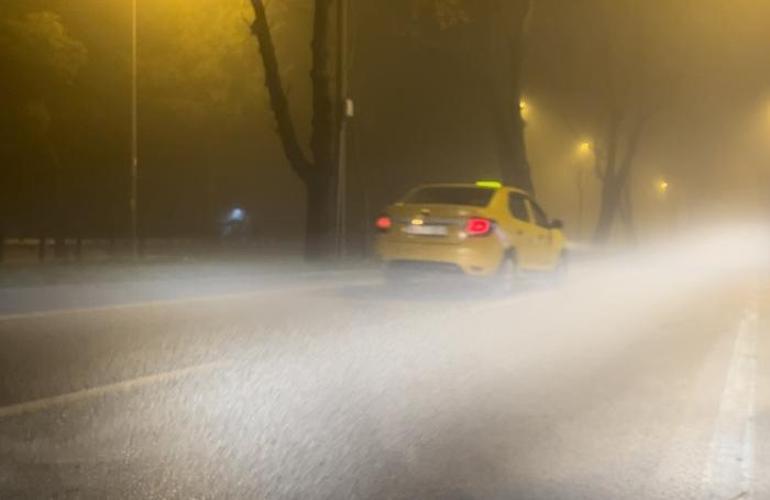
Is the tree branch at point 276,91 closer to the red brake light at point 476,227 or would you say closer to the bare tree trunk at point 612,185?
the red brake light at point 476,227

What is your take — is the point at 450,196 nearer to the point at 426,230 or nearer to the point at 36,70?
the point at 426,230

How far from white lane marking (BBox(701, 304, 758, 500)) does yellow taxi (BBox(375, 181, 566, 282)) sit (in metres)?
5.08

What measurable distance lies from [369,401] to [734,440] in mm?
2790

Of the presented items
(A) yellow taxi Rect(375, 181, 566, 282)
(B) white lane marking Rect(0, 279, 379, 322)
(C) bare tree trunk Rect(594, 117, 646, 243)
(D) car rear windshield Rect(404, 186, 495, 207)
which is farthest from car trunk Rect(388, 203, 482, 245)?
(C) bare tree trunk Rect(594, 117, 646, 243)

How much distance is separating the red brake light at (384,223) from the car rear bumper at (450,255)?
19 cm

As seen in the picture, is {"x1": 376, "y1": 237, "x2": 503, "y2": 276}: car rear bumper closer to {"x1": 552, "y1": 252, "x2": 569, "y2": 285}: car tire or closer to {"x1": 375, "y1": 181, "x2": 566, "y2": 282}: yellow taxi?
{"x1": 375, "y1": 181, "x2": 566, "y2": 282}: yellow taxi

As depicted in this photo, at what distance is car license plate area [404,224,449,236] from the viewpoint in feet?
52.3

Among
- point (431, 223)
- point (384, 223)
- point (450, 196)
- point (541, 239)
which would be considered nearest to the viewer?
point (431, 223)

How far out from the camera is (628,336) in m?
13.5

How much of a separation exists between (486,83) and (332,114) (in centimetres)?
1278

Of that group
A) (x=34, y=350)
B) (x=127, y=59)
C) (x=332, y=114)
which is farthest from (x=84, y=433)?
(x=127, y=59)

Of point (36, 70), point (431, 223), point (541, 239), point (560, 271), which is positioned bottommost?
point (560, 271)

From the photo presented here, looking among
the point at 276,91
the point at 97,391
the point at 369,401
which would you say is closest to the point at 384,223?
the point at 369,401

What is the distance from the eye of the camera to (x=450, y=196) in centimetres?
1717
